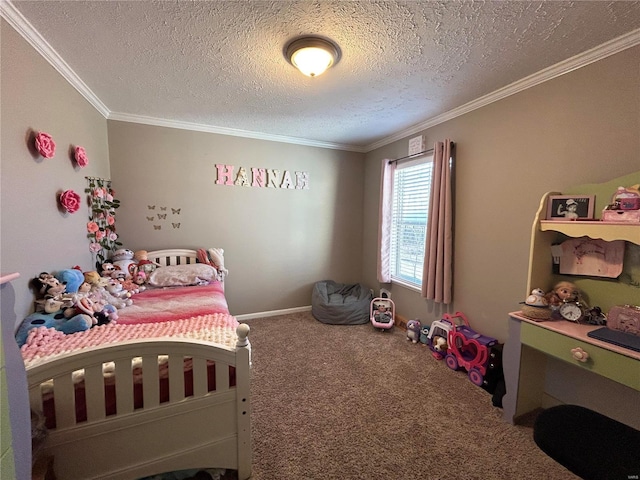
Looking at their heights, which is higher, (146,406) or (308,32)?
(308,32)

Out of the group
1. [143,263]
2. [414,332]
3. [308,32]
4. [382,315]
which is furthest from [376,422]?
[143,263]

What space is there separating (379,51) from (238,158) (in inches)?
83.6

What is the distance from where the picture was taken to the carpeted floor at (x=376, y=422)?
1.44m

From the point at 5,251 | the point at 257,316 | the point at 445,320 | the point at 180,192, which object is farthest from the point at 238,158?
the point at 445,320

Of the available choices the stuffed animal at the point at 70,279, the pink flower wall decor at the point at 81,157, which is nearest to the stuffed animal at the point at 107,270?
the stuffed animal at the point at 70,279

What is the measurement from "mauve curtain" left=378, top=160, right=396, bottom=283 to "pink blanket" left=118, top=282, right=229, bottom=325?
1.96 meters

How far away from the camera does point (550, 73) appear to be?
1816 millimetres

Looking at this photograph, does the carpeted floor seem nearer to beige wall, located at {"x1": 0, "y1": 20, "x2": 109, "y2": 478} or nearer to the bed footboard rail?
the bed footboard rail

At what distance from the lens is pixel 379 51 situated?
164 centimetres

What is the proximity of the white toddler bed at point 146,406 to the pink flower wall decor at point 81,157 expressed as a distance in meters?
1.60

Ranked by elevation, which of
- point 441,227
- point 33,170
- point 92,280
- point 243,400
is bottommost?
point 243,400

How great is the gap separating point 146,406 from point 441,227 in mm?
2516

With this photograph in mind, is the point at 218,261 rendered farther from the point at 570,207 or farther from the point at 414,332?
the point at 570,207

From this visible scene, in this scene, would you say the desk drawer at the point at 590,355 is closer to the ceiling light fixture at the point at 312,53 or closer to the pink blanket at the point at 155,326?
the pink blanket at the point at 155,326
